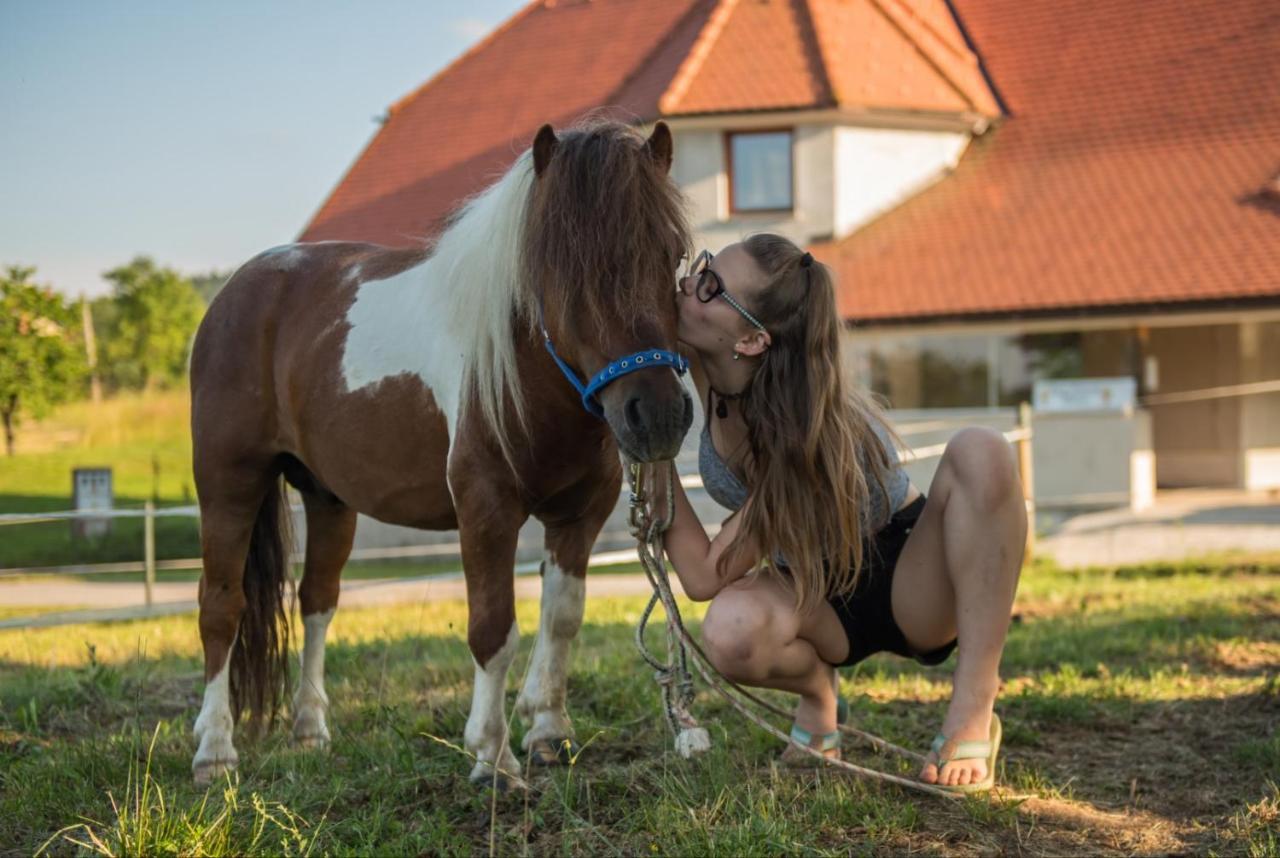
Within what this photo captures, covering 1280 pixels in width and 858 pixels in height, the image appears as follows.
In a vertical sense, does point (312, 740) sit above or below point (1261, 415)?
below

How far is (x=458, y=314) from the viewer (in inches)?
132

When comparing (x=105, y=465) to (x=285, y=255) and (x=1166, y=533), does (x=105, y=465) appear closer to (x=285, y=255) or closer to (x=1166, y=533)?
(x=1166, y=533)

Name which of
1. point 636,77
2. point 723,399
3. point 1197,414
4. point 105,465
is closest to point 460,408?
point 723,399

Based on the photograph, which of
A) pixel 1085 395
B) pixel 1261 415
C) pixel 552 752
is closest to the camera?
pixel 552 752

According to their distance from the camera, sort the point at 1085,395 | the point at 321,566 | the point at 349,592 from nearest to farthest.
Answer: the point at 321,566, the point at 349,592, the point at 1085,395

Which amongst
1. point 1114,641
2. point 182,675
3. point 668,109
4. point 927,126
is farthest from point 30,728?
point 927,126


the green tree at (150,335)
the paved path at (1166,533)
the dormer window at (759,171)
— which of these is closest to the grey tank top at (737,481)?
the paved path at (1166,533)

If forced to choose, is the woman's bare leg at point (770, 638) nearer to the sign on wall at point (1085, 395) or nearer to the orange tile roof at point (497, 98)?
the sign on wall at point (1085, 395)

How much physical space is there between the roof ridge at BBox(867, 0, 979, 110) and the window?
2.57m

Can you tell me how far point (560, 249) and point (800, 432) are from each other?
76 cm

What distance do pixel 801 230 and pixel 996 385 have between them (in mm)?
3294

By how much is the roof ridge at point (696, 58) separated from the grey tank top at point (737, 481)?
13.0 m

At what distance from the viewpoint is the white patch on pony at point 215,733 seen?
3727mm

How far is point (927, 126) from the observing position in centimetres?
1669
